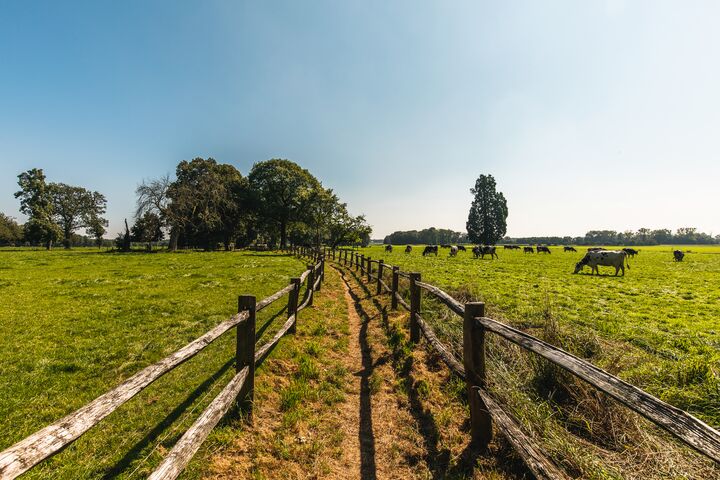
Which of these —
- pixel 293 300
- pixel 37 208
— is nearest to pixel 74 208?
pixel 37 208

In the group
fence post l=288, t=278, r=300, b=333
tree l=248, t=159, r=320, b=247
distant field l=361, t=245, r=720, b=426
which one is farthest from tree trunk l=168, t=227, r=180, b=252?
fence post l=288, t=278, r=300, b=333

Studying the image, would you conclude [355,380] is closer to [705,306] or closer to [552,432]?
[552,432]

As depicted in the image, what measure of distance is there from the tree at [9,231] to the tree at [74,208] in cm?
2801

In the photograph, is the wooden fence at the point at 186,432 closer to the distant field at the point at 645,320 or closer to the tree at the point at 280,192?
the distant field at the point at 645,320

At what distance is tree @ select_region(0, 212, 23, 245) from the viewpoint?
78.6 meters

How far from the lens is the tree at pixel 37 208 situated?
5356 centimetres

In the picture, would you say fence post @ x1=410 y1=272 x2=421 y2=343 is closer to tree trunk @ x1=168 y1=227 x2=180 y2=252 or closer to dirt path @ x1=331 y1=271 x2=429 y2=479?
dirt path @ x1=331 y1=271 x2=429 y2=479

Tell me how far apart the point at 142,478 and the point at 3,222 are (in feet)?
394

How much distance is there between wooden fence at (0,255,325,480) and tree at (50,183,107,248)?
80.5 meters

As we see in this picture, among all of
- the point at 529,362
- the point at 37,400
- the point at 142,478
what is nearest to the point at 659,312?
the point at 529,362

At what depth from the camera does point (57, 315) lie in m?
8.73

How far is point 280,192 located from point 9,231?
86.7m

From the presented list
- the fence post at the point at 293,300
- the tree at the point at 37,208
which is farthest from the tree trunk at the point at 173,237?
the fence post at the point at 293,300

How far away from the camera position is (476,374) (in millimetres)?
3885
